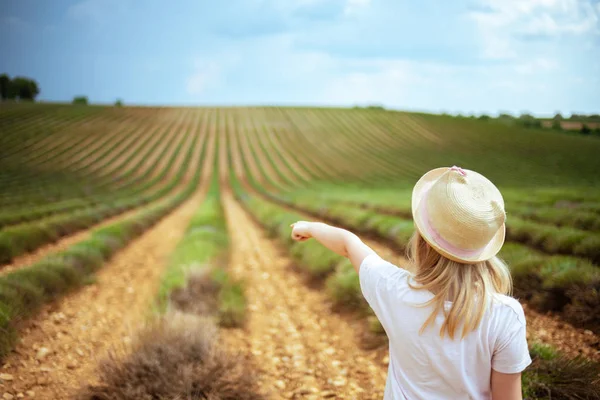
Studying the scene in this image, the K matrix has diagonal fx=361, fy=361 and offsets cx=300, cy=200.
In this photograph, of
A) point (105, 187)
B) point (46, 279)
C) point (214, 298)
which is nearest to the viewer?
point (214, 298)

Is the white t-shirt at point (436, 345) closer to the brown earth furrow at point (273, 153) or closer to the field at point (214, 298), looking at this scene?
the field at point (214, 298)

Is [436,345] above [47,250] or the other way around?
above

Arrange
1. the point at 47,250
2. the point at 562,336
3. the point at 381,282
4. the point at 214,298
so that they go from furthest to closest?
1. the point at 47,250
2. the point at 214,298
3. the point at 562,336
4. the point at 381,282

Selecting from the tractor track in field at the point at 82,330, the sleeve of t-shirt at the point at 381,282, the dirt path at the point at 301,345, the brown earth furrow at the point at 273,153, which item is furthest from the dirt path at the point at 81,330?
the brown earth furrow at the point at 273,153

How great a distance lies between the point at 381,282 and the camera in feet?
5.39

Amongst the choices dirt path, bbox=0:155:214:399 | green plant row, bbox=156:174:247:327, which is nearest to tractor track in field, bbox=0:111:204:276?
dirt path, bbox=0:155:214:399

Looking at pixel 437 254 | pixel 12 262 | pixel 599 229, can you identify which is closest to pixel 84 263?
pixel 12 262

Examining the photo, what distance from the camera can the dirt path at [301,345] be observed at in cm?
346

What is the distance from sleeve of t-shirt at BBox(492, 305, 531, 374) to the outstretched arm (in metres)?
0.66

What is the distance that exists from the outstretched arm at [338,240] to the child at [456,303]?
0.62ft

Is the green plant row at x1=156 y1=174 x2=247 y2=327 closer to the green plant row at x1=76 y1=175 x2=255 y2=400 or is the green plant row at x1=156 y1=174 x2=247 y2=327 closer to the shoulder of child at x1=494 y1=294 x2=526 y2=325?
the green plant row at x1=76 y1=175 x2=255 y2=400

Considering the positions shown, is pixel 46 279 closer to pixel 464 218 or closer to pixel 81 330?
pixel 81 330

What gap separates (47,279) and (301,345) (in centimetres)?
379

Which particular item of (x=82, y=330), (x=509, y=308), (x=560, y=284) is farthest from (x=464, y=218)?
(x=82, y=330)
